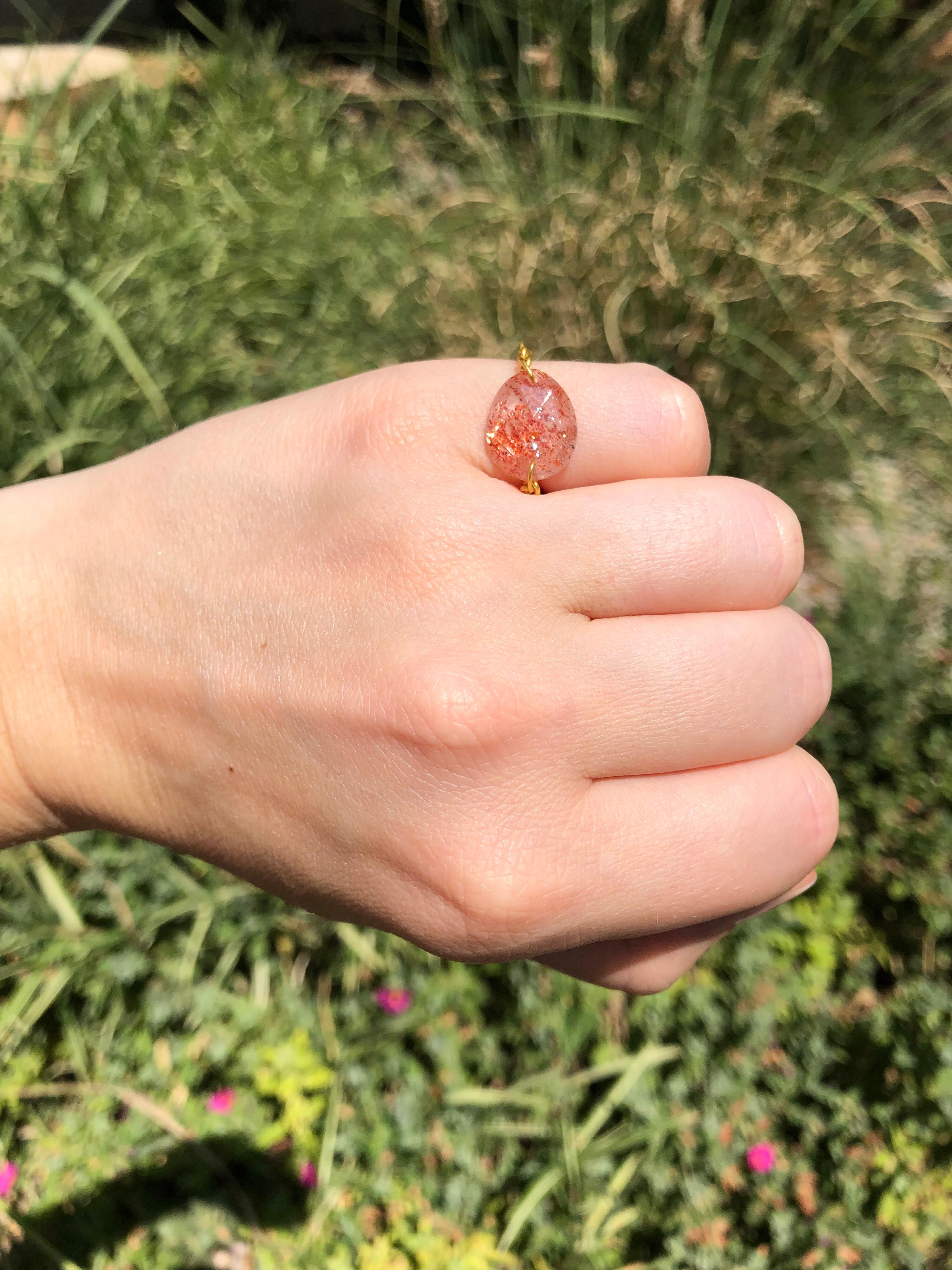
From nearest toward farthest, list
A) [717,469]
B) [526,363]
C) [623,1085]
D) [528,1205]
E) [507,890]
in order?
[507,890] → [526,363] → [528,1205] → [623,1085] → [717,469]

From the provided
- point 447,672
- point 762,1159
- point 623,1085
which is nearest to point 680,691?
point 447,672

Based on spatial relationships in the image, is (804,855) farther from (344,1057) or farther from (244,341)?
(244,341)

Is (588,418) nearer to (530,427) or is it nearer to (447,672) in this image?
(530,427)

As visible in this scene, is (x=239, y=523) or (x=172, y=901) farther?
(x=172, y=901)

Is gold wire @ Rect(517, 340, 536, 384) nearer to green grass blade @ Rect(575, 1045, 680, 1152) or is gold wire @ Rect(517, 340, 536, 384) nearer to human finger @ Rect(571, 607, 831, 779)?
human finger @ Rect(571, 607, 831, 779)

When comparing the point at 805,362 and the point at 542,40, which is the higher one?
the point at 542,40

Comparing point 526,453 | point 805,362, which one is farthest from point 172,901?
point 805,362
